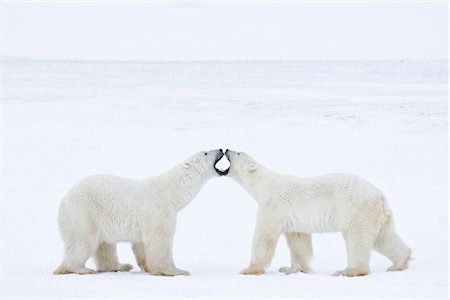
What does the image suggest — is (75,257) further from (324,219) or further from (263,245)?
(324,219)

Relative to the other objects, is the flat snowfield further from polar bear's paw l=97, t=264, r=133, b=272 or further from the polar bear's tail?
polar bear's paw l=97, t=264, r=133, b=272

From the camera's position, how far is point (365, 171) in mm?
14430

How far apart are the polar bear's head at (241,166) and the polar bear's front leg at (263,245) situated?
2.27 feet

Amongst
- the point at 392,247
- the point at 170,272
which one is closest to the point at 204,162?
the point at 170,272

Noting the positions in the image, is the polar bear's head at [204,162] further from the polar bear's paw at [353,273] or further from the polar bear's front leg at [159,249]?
the polar bear's paw at [353,273]

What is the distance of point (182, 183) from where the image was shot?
7.89 meters

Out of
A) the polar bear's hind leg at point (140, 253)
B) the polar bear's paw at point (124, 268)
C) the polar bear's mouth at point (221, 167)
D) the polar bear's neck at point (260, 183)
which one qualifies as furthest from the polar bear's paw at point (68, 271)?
the polar bear's neck at point (260, 183)

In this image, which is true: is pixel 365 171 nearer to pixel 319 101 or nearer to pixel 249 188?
pixel 249 188

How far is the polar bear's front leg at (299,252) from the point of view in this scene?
7.65 meters

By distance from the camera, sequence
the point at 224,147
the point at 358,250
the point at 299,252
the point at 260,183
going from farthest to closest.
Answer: the point at 224,147
the point at 260,183
the point at 299,252
the point at 358,250

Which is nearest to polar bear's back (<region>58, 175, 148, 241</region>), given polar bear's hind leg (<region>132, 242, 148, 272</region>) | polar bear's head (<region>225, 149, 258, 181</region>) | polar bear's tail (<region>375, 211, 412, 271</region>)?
polar bear's hind leg (<region>132, 242, 148, 272</region>)

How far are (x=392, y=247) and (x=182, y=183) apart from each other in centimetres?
214

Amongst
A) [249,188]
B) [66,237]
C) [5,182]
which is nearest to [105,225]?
[66,237]

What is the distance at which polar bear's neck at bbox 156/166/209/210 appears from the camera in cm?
778
